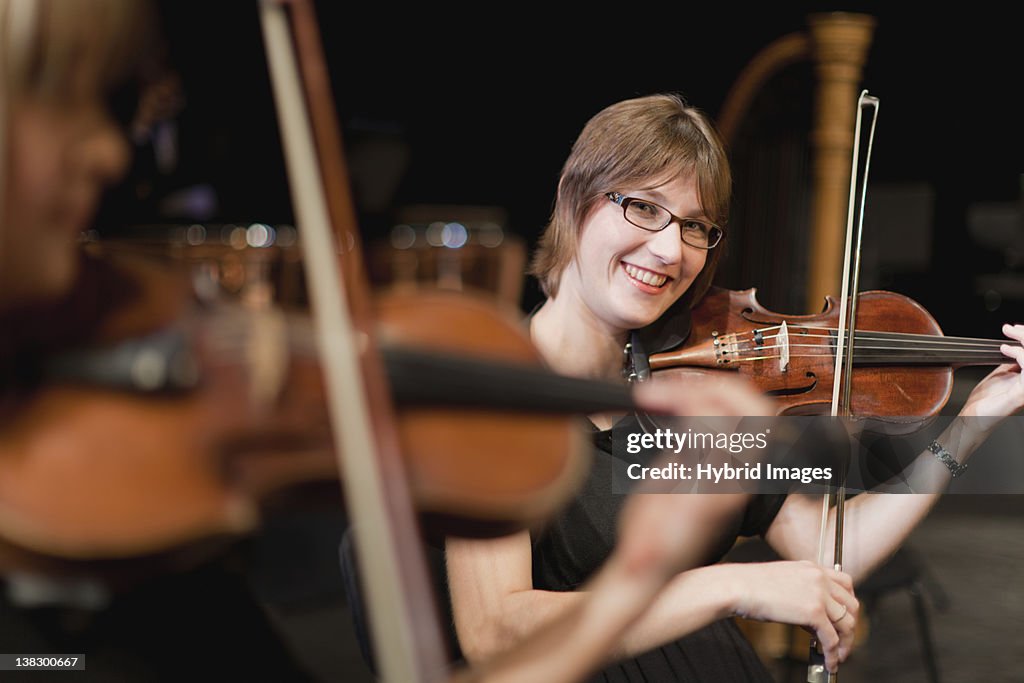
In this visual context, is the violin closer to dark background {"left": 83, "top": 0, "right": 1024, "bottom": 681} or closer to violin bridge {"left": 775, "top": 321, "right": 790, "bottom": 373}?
violin bridge {"left": 775, "top": 321, "right": 790, "bottom": 373}

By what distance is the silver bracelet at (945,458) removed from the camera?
1.30 m

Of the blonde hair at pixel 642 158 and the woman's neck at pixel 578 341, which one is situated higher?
the blonde hair at pixel 642 158

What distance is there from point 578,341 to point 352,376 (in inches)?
29.4

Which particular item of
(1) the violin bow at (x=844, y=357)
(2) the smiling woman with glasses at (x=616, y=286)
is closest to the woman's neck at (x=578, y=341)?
(2) the smiling woman with glasses at (x=616, y=286)

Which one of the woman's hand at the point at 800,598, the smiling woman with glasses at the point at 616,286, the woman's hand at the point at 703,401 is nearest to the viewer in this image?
the woman's hand at the point at 703,401

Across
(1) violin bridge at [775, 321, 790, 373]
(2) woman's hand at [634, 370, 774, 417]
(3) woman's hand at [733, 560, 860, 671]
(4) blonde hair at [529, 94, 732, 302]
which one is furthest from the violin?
(2) woman's hand at [634, 370, 774, 417]

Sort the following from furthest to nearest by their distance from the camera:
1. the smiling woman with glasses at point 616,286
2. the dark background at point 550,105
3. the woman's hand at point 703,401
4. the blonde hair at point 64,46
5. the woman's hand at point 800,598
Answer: the dark background at point 550,105 → the smiling woman with glasses at point 616,286 → the woman's hand at point 800,598 → the woman's hand at point 703,401 → the blonde hair at point 64,46

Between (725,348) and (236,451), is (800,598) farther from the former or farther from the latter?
(236,451)

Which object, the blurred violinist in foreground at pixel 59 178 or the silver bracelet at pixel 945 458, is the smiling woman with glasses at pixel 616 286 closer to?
the silver bracelet at pixel 945 458

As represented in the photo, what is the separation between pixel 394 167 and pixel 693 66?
176 cm

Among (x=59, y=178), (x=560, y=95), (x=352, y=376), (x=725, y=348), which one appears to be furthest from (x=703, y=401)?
(x=560, y=95)

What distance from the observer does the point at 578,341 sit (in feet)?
4.24

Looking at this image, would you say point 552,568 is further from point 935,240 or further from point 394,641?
point 935,240

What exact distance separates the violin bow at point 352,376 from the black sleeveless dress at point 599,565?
59 cm
